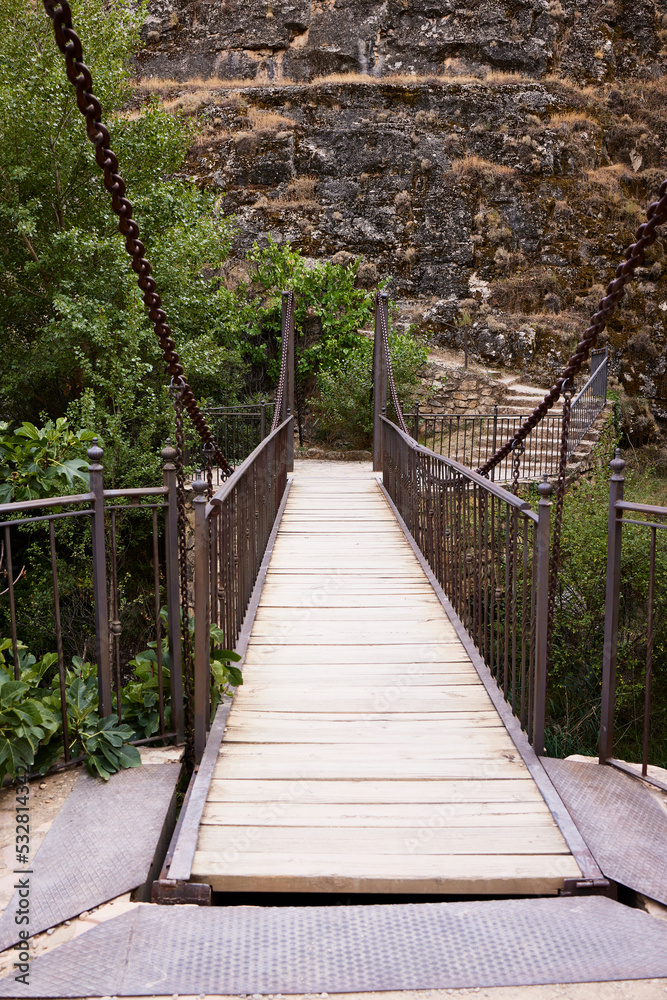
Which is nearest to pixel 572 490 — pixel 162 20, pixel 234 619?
pixel 234 619

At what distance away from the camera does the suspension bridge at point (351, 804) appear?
1.78 metres

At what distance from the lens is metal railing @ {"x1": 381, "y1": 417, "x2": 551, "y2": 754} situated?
9.15ft

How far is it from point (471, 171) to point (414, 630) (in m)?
17.3

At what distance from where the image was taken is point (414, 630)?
4203 mm

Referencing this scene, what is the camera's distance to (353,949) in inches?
71.5

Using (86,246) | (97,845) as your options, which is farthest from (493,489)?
(86,246)

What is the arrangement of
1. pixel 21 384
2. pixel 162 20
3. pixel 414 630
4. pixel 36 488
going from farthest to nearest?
pixel 162 20 < pixel 21 384 < pixel 36 488 < pixel 414 630

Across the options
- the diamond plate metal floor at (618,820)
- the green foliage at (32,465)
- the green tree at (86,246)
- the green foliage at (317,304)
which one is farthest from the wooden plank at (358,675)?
the green foliage at (317,304)

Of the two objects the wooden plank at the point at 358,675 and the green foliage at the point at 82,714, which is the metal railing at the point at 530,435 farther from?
the green foliage at the point at 82,714

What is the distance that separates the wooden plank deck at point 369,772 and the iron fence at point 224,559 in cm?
22

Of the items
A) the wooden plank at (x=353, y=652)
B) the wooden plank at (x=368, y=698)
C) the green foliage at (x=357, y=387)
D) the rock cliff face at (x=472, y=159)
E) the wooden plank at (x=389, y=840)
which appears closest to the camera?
the wooden plank at (x=389, y=840)

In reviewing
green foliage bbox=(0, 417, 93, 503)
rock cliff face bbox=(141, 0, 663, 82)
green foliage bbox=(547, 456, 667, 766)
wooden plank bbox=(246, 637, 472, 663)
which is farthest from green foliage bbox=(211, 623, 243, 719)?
rock cliff face bbox=(141, 0, 663, 82)

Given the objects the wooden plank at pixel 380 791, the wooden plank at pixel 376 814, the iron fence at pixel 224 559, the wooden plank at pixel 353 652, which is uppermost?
the iron fence at pixel 224 559

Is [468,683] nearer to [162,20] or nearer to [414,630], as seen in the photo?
[414,630]
